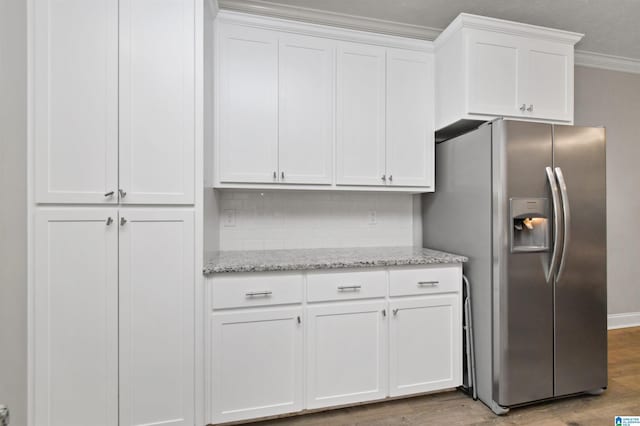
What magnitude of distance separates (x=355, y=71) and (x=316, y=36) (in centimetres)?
36

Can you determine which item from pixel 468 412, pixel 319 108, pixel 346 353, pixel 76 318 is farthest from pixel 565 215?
pixel 76 318

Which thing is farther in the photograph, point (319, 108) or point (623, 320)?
point (623, 320)

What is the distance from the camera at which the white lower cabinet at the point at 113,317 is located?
4.87 feet

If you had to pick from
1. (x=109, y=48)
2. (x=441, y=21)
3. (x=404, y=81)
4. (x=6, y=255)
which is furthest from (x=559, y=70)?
(x=6, y=255)

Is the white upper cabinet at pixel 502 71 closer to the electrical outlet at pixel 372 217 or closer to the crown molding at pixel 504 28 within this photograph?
the crown molding at pixel 504 28

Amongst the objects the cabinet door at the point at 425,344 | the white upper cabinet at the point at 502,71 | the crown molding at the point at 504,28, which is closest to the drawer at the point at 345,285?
the cabinet door at the point at 425,344

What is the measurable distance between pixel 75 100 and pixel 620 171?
4.60 m

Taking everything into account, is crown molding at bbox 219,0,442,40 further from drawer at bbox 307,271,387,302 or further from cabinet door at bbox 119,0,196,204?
drawer at bbox 307,271,387,302

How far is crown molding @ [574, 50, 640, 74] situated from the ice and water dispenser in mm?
2124

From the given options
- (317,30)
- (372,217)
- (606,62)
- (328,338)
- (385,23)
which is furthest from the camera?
(606,62)

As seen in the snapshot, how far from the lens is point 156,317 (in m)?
1.58

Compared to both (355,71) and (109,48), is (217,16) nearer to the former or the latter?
(109,48)

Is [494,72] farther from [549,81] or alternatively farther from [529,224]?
[529,224]

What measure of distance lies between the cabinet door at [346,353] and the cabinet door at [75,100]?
1.36 metres
